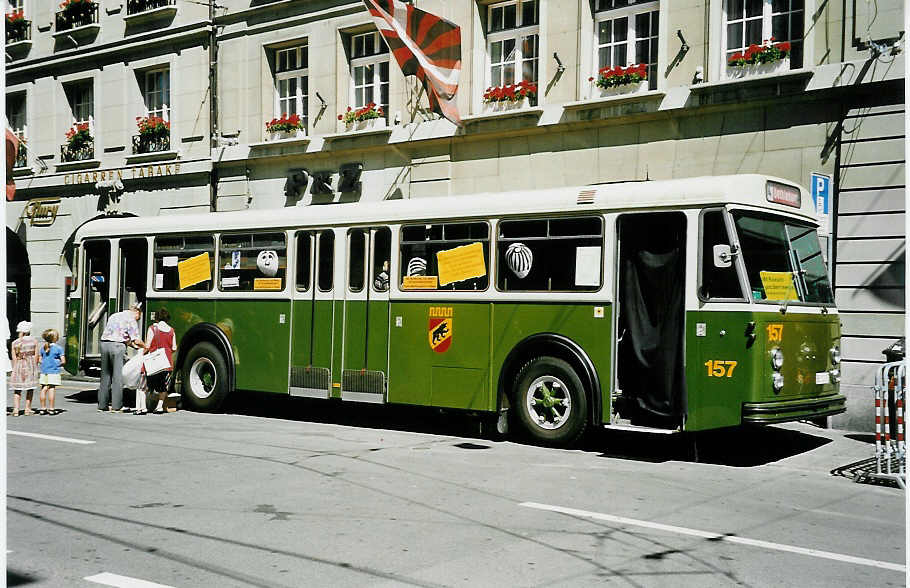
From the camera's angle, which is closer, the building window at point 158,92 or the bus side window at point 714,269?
the bus side window at point 714,269

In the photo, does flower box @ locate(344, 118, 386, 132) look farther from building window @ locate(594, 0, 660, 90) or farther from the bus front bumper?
the bus front bumper

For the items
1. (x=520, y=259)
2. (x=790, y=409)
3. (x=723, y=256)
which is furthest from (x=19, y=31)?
(x=790, y=409)

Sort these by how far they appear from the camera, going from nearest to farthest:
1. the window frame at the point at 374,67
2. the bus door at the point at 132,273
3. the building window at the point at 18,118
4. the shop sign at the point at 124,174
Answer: the bus door at the point at 132,273, the window frame at the point at 374,67, the shop sign at the point at 124,174, the building window at the point at 18,118

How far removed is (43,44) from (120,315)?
644 inches

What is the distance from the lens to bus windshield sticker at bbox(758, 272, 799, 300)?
1027 cm

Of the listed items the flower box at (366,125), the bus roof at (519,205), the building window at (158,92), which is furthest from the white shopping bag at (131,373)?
the building window at (158,92)

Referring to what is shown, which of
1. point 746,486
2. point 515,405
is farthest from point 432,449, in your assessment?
point 746,486

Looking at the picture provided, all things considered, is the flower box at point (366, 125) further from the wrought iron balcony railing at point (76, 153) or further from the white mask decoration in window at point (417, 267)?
the wrought iron balcony railing at point (76, 153)

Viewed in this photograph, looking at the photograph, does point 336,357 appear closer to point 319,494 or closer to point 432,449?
point 432,449

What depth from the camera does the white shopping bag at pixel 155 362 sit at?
48.1 ft

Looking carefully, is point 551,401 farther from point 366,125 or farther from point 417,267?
point 366,125

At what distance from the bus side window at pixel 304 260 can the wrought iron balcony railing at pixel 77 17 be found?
16.2 m

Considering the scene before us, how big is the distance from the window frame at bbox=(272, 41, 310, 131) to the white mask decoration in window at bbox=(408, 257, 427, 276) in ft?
34.7

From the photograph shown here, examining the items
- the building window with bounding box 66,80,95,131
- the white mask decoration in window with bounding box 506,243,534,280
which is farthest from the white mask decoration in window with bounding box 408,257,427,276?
the building window with bounding box 66,80,95,131
